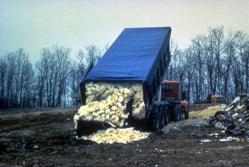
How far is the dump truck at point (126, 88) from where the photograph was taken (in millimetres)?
13555

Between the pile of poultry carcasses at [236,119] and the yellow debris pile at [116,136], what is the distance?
12.8 ft

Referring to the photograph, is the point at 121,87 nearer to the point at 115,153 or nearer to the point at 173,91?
the point at 115,153

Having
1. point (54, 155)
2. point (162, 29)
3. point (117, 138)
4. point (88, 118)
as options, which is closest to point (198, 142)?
point (117, 138)

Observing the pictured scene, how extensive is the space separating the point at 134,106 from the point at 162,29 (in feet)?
20.0

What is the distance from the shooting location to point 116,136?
12.8m

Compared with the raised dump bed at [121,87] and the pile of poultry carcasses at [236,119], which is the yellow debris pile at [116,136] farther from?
the pile of poultry carcasses at [236,119]

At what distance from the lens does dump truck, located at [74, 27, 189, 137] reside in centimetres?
1355

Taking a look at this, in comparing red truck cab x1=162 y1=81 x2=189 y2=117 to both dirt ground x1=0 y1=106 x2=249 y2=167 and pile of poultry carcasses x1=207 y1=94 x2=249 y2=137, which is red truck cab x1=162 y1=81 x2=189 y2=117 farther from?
dirt ground x1=0 y1=106 x2=249 y2=167

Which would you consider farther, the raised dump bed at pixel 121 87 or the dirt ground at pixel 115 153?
the raised dump bed at pixel 121 87

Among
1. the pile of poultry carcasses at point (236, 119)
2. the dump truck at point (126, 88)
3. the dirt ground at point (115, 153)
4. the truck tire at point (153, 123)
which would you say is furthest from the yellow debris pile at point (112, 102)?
the pile of poultry carcasses at point (236, 119)

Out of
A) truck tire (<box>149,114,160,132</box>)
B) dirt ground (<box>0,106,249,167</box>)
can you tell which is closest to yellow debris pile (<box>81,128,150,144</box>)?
dirt ground (<box>0,106,249,167</box>)

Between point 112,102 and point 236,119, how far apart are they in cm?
694

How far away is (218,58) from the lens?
2211 inches

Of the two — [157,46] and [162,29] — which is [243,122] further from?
[162,29]
